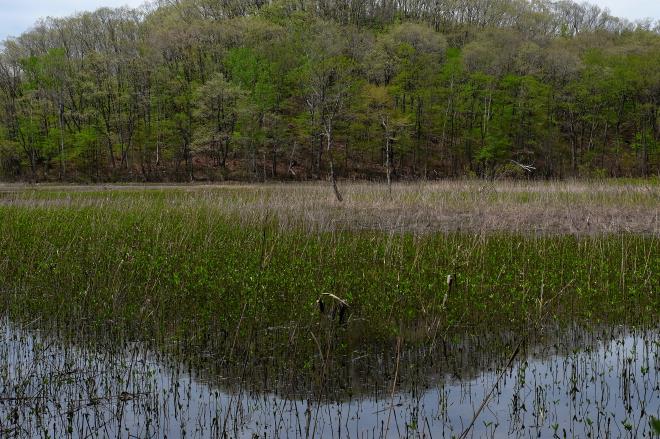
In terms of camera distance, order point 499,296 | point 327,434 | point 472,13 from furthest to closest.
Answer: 1. point 472,13
2. point 499,296
3. point 327,434

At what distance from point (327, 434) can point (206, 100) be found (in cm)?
4819

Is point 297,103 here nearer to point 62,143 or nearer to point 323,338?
point 62,143

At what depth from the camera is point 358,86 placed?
49531 mm

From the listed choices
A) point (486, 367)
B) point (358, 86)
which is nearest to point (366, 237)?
point (486, 367)

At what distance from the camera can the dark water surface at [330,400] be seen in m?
4.78

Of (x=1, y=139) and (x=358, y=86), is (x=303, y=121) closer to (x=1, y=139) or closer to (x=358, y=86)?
(x=358, y=86)

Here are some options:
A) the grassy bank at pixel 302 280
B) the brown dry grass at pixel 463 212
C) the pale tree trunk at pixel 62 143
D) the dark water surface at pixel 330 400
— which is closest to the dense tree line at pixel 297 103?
the pale tree trunk at pixel 62 143

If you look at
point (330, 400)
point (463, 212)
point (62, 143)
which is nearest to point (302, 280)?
point (330, 400)

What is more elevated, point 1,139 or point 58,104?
point 58,104

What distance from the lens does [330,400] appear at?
17.5 ft

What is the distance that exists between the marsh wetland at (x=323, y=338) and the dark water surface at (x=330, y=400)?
0.02 metres

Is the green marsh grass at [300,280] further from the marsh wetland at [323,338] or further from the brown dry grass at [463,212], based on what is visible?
the brown dry grass at [463,212]

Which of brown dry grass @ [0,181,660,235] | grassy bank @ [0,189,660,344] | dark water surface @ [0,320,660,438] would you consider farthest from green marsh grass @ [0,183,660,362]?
brown dry grass @ [0,181,660,235]

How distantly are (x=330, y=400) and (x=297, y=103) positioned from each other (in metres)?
51.4
